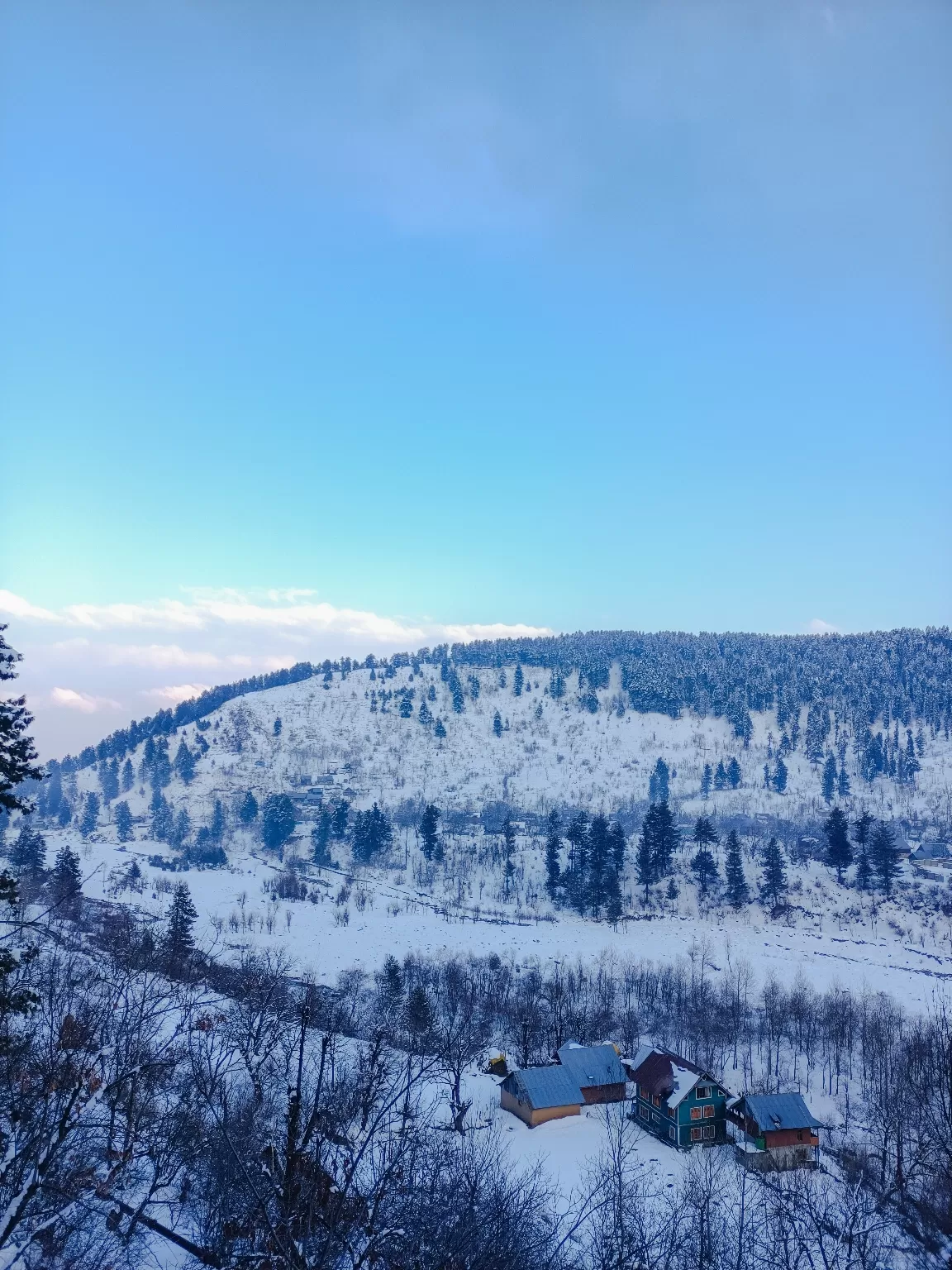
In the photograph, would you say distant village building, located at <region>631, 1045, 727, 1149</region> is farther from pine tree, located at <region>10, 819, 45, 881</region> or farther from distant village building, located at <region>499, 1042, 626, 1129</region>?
pine tree, located at <region>10, 819, 45, 881</region>

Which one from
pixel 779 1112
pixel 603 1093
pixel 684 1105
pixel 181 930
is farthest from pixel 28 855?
pixel 779 1112

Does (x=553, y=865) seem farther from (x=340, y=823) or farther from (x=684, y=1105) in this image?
(x=684, y=1105)

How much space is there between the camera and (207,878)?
73.1 meters

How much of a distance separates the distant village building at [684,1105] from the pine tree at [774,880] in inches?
1521

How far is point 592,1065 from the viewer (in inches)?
1205

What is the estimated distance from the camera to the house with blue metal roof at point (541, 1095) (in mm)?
27969

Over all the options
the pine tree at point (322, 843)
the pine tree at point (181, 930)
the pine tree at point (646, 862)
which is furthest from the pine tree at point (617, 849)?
the pine tree at point (181, 930)

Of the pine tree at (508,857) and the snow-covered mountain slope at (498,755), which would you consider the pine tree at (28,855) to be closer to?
the pine tree at (508,857)

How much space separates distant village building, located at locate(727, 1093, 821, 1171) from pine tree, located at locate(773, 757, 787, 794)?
85.7 m

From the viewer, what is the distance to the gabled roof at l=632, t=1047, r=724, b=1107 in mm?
27578

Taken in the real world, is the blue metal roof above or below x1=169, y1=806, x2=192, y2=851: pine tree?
above

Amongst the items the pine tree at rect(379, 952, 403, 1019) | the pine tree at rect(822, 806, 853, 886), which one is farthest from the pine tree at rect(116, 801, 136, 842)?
the pine tree at rect(822, 806, 853, 886)

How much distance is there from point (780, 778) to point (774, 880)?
4789 cm

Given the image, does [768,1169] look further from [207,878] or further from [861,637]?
[861,637]
